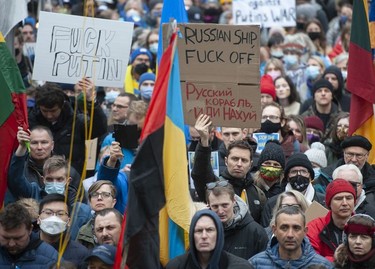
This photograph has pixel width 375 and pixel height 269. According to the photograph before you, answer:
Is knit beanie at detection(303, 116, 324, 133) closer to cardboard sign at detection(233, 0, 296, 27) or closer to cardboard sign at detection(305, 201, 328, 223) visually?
cardboard sign at detection(305, 201, 328, 223)

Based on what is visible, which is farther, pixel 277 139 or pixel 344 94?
pixel 344 94

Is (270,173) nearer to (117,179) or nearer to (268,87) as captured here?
(117,179)

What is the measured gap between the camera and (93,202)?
1202 cm

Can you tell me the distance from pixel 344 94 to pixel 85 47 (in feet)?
15.6

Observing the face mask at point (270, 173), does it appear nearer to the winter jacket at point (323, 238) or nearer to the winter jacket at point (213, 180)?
the winter jacket at point (213, 180)

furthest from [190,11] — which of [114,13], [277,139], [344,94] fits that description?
[277,139]

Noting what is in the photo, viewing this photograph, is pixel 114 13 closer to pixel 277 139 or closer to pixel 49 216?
pixel 277 139

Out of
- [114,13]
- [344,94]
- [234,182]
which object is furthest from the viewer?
[114,13]

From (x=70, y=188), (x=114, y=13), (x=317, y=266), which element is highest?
(x=114, y=13)

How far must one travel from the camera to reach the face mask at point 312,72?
18453 mm

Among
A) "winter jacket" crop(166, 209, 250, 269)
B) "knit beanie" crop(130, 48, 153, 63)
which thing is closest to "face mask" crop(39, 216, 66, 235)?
"winter jacket" crop(166, 209, 250, 269)

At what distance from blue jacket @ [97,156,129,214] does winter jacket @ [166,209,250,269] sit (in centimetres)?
208

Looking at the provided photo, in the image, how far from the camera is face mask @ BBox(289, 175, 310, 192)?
12.6 meters

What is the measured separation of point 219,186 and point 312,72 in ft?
24.2
